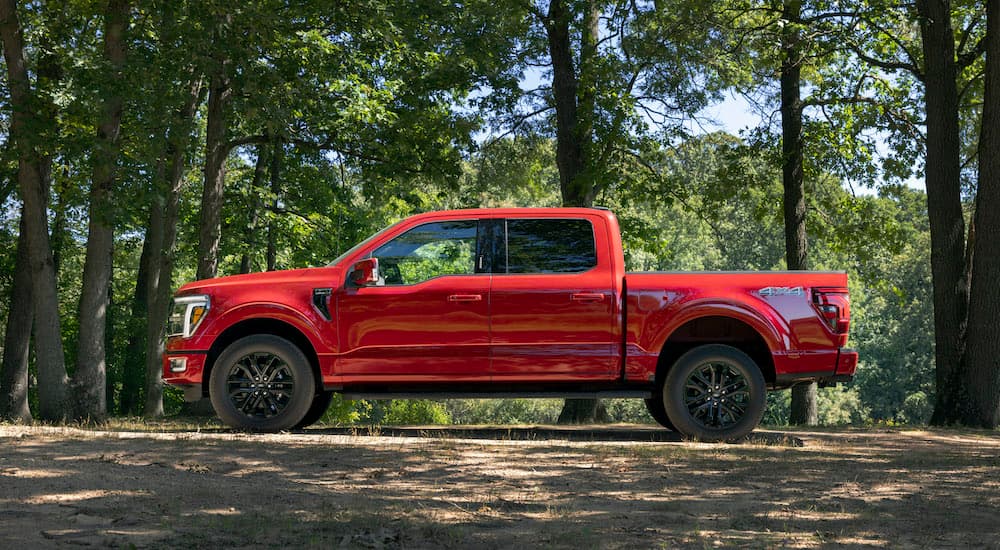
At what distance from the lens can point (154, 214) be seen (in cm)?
2502

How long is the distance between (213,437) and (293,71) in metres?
9.99

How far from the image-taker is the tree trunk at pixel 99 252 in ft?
51.9

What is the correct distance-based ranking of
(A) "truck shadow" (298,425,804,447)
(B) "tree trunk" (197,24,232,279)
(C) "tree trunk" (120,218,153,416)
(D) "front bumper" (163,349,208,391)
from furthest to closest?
(C) "tree trunk" (120,218,153,416)
(B) "tree trunk" (197,24,232,279)
(A) "truck shadow" (298,425,804,447)
(D) "front bumper" (163,349,208,391)

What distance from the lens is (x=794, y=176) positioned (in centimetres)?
2066

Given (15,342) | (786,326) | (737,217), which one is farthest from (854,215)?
(737,217)

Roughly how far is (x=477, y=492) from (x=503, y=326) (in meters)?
2.94

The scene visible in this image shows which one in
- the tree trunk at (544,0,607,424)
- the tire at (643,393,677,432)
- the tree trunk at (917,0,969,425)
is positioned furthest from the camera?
the tree trunk at (544,0,607,424)

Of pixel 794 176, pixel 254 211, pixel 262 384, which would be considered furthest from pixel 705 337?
pixel 254 211

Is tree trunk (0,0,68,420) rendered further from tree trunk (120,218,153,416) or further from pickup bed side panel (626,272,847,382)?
tree trunk (120,218,153,416)

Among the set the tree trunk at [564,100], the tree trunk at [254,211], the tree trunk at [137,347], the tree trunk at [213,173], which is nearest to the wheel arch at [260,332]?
the tree trunk at [564,100]

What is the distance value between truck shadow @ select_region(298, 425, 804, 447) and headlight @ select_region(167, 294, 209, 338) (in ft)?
4.82

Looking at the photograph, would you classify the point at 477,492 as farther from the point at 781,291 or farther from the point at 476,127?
the point at 476,127

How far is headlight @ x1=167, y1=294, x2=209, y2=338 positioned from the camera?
10.2 meters

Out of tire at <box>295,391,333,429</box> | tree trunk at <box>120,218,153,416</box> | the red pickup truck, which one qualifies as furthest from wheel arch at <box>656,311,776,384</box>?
tree trunk at <box>120,218,153,416</box>
